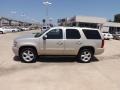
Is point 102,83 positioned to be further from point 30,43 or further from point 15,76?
point 30,43

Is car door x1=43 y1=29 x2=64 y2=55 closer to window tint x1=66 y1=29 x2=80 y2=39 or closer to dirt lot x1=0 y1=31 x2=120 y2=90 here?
window tint x1=66 y1=29 x2=80 y2=39

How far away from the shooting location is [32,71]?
10.6 meters

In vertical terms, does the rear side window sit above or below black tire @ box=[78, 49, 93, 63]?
above

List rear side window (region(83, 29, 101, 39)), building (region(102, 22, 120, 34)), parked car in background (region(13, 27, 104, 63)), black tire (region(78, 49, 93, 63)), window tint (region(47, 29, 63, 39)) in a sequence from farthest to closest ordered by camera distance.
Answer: building (region(102, 22, 120, 34)) < rear side window (region(83, 29, 101, 39)) < black tire (region(78, 49, 93, 63)) < window tint (region(47, 29, 63, 39)) < parked car in background (region(13, 27, 104, 63))

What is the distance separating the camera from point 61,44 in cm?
1297

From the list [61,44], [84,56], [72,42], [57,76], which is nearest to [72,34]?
[72,42]

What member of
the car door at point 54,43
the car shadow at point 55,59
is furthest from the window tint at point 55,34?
the car shadow at point 55,59

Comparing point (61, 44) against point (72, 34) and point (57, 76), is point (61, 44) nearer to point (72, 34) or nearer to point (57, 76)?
point (72, 34)

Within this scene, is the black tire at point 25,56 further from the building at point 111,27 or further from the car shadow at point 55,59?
the building at point 111,27

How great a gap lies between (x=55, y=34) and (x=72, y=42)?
0.95m

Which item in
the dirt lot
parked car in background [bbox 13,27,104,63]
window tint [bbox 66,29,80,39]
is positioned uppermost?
window tint [bbox 66,29,80,39]

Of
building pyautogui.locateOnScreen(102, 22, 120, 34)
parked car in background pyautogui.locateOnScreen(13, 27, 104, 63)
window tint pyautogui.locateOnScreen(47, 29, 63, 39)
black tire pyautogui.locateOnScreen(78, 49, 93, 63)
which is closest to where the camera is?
parked car in background pyautogui.locateOnScreen(13, 27, 104, 63)

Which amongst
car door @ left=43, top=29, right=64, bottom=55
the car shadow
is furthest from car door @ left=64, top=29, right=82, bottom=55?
the car shadow

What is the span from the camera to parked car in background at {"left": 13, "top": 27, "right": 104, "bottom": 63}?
12.8 metres
